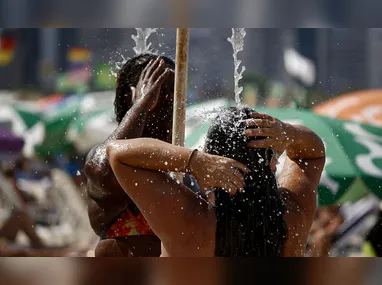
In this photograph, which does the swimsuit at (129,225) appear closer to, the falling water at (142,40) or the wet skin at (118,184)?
the wet skin at (118,184)

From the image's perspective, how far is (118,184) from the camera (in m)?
2.75

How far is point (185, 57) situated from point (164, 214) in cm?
60

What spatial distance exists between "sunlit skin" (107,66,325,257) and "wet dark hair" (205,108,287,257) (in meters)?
0.03

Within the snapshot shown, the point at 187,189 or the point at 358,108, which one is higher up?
the point at 187,189

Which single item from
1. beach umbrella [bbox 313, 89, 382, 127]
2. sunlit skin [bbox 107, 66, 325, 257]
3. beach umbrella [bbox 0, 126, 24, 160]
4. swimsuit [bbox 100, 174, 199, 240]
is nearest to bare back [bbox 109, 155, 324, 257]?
sunlit skin [bbox 107, 66, 325, 257]

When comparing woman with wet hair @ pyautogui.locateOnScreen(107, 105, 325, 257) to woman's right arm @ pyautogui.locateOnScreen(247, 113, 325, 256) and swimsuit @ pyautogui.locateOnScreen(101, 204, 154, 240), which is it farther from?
swimsuit @ pyautogui.locateOnScreen(101, 204, 154, 240)

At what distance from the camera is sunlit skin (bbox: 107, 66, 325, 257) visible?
7.75 feet

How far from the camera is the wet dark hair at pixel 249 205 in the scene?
247 centimetres

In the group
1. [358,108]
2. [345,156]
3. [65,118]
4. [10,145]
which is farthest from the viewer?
[10,145]

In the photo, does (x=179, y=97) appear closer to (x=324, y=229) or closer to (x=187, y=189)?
(x=187, y=189)

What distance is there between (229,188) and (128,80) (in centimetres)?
68

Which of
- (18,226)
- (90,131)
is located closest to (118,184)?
(18,226)
